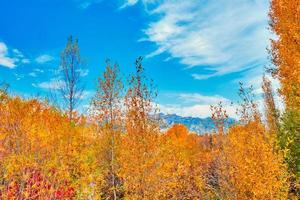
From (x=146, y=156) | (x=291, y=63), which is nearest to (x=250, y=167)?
(x=146, y=156)

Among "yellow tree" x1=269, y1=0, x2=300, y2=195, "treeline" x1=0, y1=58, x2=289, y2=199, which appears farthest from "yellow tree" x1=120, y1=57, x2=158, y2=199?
"yellow tree" x1=269, y1=0, x2=300, y2=195

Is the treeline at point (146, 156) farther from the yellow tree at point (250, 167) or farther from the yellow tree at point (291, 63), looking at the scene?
the yellow tree at point (291, 63)

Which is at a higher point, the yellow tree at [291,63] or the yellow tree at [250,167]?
the yellow tree at [291,63]

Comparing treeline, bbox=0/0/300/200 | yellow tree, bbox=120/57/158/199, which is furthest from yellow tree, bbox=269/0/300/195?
yellow tree, bbox=120/57/158/199

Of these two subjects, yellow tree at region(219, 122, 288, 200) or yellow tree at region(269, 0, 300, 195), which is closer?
yellow tree at region(219, 122, 288, 200)

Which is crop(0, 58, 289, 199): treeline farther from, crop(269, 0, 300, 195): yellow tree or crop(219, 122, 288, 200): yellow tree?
crop(269, 0, 300, 195): yellow tree

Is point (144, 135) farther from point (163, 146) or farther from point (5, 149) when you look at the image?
point (5, 149)

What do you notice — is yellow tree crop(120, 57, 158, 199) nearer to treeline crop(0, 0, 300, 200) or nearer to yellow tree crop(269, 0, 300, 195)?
treeline crop(0, 0, 300, 200)

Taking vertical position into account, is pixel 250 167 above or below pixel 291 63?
below

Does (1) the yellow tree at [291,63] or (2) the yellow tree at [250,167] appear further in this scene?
(1) the yellow tree at [291,63]

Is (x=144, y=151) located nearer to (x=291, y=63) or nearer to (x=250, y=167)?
(x=250, y=167)

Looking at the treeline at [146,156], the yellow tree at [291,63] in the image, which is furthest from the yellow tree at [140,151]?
the yellow tree at [291,63]

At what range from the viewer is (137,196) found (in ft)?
43.3

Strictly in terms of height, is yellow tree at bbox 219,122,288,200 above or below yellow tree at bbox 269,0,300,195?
below
